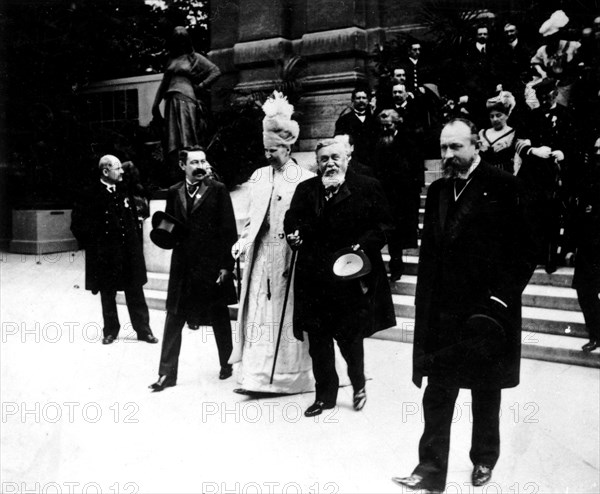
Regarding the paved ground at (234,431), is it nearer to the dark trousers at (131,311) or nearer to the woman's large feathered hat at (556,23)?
the dark trousers at (131,311)

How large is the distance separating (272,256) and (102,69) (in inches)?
476

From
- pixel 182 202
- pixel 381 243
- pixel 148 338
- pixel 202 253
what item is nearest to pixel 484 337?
pixel 381 243

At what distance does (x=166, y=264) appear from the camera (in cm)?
901

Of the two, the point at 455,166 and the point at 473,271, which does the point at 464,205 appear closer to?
the point at 455,166

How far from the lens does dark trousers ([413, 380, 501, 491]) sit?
3.35 m

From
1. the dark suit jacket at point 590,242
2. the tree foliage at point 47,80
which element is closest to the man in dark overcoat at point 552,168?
the dark suit jacket at point 590,242

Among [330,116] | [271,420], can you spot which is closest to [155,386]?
[271,420]

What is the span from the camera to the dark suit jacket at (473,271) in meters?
3.24

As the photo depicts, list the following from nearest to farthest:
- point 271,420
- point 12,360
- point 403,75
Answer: point 271,420
point 12,360
point 403,75

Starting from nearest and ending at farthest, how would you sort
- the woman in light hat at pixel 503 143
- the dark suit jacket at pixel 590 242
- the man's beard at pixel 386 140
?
the dark suit jacket at pixel 590 242
the woman in light hat at pixel 503 143
the man's beard at pixel 386 140

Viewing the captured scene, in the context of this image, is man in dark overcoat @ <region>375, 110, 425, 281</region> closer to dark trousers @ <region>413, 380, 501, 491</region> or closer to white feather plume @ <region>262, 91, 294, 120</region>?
white feather plume @ <region>262, 91, 294, 120</region>

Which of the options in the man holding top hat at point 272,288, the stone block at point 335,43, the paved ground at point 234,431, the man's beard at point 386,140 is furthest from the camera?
the stone block at point 335,43

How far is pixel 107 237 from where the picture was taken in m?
6.46

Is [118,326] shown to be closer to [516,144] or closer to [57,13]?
[516,144]
